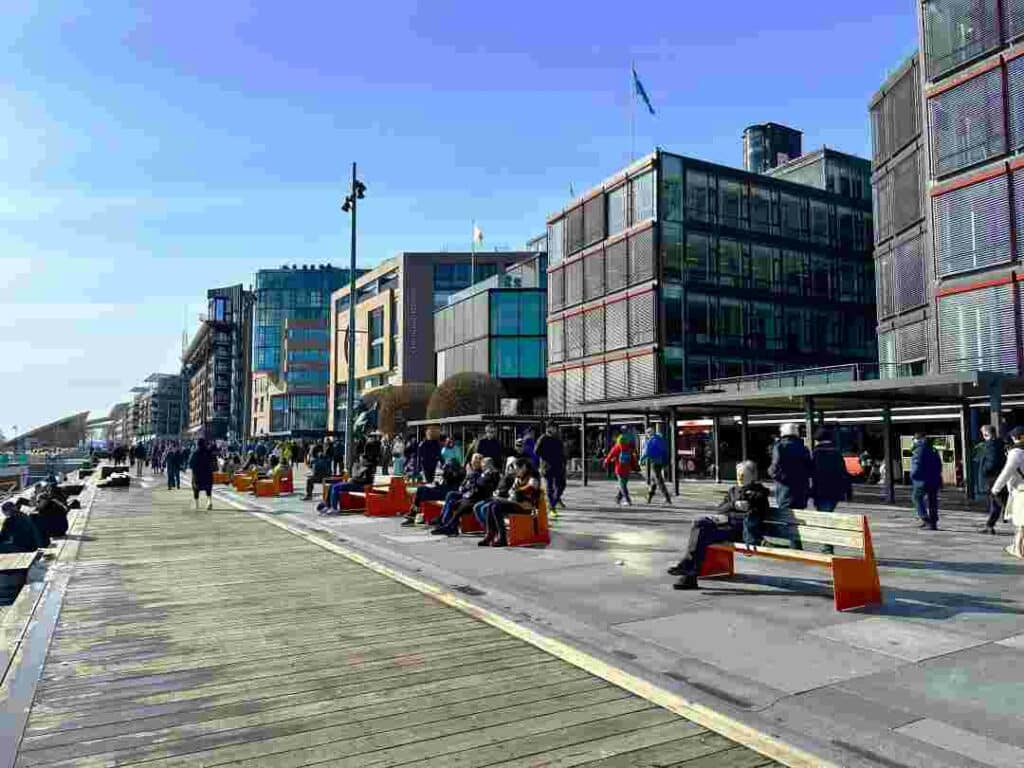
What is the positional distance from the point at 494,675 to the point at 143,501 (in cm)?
1923

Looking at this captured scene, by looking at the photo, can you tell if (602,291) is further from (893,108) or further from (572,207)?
(893,108)

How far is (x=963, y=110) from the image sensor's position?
24.7 m

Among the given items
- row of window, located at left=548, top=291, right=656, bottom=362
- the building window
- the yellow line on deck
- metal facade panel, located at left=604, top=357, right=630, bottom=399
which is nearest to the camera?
the yellow line on deck

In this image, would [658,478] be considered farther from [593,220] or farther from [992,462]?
[593,220]

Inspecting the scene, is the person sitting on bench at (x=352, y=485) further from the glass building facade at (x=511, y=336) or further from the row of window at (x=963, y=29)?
the glass building facade at (x=511, y=336)

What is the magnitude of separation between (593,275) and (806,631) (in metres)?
39.5

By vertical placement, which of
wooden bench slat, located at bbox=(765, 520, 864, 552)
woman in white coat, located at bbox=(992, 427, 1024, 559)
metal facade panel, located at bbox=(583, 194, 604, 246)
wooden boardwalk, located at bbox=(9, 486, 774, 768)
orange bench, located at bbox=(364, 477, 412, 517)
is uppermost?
metal facade panel, located at bbox=(583, 194, 604, 246)

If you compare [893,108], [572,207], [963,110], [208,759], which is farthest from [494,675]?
[572,207]


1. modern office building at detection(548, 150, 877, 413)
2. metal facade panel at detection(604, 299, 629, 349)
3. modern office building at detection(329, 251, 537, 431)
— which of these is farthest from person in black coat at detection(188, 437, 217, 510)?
modern office building at detection(329, 251, 537, 431)

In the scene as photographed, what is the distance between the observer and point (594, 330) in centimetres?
4478

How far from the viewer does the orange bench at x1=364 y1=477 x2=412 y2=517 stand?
16.8 meters

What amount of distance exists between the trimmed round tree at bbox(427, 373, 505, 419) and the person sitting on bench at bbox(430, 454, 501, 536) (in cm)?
3412

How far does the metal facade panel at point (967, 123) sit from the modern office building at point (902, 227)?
0.98 m

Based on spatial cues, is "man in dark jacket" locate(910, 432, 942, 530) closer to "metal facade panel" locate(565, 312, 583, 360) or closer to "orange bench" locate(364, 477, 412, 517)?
"orange bench" locate(364, 477, 412, 517)
